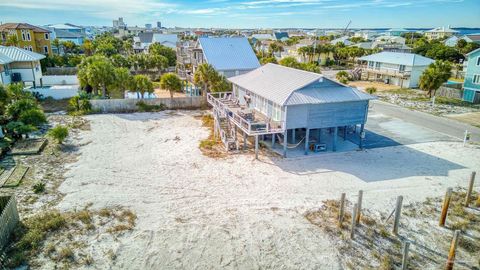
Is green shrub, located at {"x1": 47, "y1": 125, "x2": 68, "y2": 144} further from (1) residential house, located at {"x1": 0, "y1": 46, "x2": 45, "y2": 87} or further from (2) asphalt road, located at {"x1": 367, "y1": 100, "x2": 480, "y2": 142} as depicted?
(2) asphalt road, located at {"x1": 367, "y1": 100, "x2": 480, "y2": 142}

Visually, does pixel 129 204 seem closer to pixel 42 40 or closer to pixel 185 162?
pixel 185 162

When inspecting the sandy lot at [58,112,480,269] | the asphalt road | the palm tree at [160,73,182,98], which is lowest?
the sandy lot at [58,112,480,269]

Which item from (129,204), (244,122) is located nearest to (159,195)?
(129,204)

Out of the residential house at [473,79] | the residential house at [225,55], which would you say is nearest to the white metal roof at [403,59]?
the residential house at [473,79]

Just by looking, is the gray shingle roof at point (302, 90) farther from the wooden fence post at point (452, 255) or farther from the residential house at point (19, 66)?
the residential house at point (19, 66)

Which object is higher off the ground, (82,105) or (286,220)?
(82,105)

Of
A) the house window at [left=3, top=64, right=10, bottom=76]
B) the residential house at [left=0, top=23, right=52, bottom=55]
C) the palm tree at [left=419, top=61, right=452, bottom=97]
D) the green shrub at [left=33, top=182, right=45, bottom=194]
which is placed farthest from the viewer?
the residential house at [left=0, top=23, right=52, bottom=55]

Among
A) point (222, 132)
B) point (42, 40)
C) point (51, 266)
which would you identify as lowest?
point (51, 266)

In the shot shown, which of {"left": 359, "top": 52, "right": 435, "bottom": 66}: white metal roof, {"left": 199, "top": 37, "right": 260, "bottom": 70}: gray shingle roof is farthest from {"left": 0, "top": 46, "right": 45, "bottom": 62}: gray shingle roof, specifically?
{"left": 359, "top": 52, "right": 435, "bottom": 66}: white metal roof
